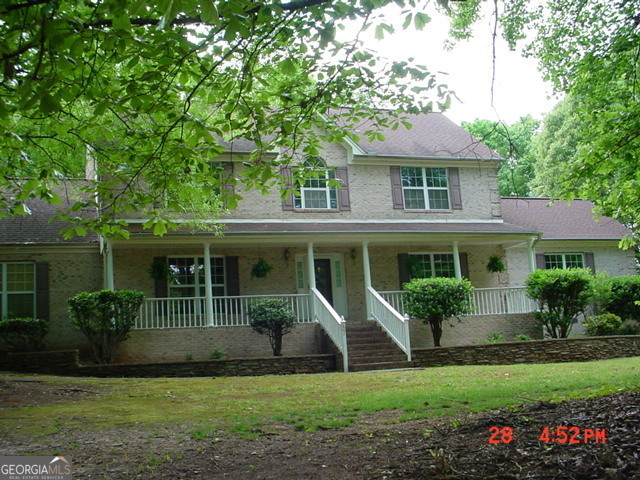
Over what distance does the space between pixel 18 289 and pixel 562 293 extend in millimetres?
15789

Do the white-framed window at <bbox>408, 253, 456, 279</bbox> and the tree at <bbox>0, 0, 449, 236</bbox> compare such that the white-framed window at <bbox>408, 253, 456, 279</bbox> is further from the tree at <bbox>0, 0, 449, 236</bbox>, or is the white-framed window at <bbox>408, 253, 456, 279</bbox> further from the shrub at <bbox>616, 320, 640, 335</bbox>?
the tree at <bbox>0, 0, 449, 236</bbox>

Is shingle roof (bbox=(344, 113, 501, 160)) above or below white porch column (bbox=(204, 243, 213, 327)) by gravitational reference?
above

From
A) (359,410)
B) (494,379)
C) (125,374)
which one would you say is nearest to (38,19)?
(359,410)

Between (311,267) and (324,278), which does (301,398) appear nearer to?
(311,267)

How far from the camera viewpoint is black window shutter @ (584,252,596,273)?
23062mm

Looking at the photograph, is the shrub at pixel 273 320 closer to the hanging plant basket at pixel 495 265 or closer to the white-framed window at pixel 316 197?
the white-framed window at pixel 316 197

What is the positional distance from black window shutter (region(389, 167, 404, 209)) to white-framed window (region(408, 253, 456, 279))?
180 cm

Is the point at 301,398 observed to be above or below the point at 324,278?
below

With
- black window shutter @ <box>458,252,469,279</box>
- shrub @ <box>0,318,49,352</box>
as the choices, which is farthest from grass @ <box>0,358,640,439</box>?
black window shutter @ <box>458,252,469,279</box>

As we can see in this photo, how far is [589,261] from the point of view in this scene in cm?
2314

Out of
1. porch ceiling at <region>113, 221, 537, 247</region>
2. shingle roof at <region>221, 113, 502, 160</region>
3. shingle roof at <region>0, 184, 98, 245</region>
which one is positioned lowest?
porch ceiling at <region>113, 221, 537, 247</region>

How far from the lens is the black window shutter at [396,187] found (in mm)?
20672

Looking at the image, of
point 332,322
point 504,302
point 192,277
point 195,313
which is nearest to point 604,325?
point 504,302

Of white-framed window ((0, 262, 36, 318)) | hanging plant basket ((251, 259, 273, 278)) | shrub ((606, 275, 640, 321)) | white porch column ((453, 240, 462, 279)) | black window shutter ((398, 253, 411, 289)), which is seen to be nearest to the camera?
white-framed window ((0, 262, 36, 318))
